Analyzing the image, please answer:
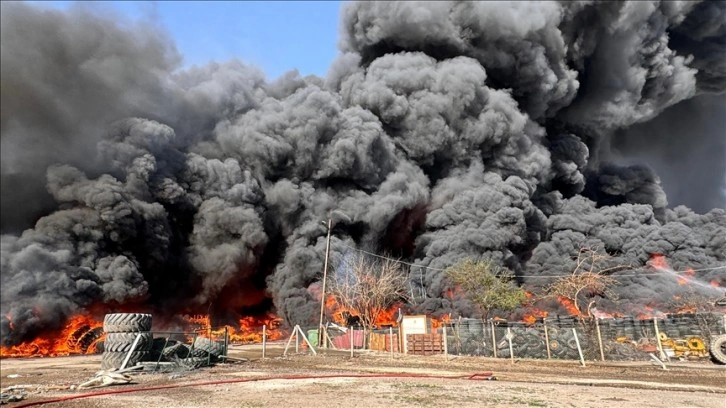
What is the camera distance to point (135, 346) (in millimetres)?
16719

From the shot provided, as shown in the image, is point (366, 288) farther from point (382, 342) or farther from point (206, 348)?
point (206, 348)

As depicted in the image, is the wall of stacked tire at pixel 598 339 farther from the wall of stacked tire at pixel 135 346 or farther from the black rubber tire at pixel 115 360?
the black rubber tire at pixel 115 360

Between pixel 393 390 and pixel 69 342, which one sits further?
pixel 69 342

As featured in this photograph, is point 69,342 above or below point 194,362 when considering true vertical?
above

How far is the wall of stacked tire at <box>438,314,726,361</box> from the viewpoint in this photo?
24.9 meters

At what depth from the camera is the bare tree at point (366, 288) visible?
125 feet

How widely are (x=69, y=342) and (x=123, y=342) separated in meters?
23.0

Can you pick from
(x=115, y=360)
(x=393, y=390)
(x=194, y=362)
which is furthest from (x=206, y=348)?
(x=393, y=390)

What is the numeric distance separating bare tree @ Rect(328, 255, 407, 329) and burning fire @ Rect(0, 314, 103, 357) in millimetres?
19459

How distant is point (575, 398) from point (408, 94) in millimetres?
52596

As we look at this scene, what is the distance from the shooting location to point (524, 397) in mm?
10594

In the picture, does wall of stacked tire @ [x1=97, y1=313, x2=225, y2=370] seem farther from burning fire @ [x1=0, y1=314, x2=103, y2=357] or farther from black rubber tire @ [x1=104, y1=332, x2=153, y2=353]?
burning fire @ [x1=0, y1=314, x2=103, y2=357]

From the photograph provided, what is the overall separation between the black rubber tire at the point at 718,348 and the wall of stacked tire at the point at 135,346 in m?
23.2

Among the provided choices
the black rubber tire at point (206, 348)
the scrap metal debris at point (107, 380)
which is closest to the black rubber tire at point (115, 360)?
the scrap metal debris at point (107, 380)
